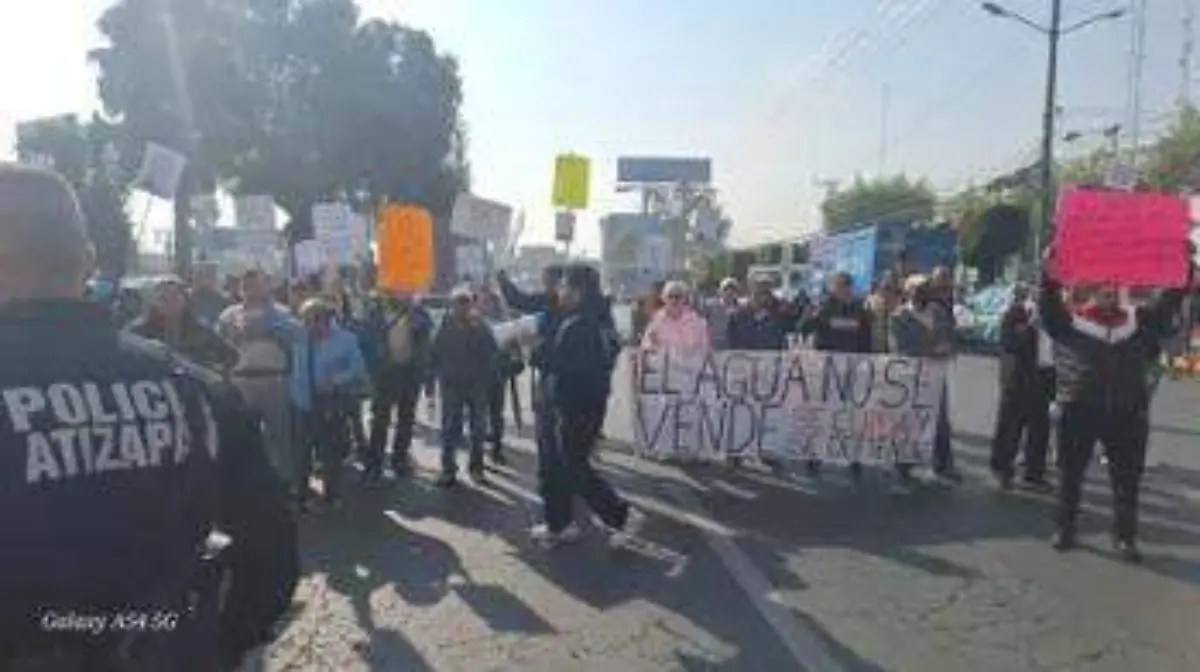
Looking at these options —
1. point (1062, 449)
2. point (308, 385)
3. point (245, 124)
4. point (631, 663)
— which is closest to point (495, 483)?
point (308, 385)

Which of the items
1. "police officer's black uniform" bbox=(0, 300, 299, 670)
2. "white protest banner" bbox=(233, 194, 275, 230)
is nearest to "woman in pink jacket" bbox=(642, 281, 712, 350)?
"police officer's black uniform" bbox=(0, 300, 299, 670)

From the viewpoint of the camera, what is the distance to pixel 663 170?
66.8 metres

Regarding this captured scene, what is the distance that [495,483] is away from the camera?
49.3 feet

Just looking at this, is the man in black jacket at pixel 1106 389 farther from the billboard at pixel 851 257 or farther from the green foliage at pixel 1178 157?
the green foliage at pixel 1178 157

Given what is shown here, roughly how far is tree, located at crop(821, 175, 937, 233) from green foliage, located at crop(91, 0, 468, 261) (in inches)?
2214

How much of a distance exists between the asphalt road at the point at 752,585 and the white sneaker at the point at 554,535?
0.10 meters

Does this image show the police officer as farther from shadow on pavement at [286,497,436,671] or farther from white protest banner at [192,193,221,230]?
white protest banner at [192,193,221,230]

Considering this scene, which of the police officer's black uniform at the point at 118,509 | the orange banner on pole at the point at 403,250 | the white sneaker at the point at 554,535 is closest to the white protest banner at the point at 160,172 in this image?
the orange banner on pole at the point at 403,250

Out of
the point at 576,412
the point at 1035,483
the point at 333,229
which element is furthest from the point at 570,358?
the point at 333,229

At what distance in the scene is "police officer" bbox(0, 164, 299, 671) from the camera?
2.82 metres

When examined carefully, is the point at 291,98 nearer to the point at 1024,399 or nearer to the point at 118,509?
the point at 1024,399

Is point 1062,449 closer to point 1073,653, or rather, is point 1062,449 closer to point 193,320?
point 1073,653

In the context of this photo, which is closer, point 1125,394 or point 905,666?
point 905,666

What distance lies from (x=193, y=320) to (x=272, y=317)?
53 centimetres
